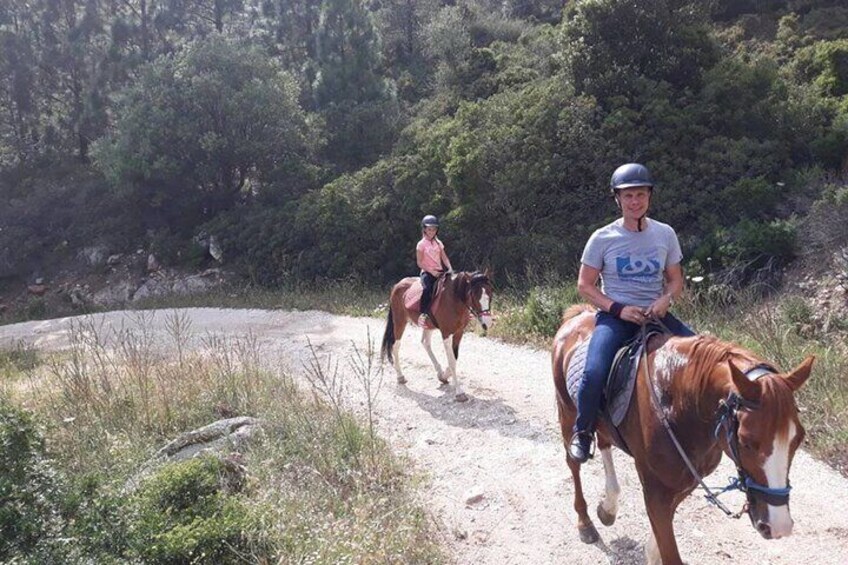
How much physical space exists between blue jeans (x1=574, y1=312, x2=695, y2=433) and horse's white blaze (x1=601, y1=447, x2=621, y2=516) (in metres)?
0.60

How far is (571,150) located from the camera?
603 inches

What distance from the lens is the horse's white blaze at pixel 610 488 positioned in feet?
12.7

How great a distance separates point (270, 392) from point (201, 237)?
17.8 meters

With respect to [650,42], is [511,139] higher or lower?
lower

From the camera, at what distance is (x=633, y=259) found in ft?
12.1

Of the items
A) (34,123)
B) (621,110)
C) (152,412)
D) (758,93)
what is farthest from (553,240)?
(34,123)

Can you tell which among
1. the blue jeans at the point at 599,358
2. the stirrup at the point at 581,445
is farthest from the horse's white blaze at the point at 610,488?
the blue jeans at the point at 599,358

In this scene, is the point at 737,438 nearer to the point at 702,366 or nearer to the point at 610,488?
the point at 702,366

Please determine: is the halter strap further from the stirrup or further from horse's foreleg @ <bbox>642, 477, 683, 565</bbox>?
the stirrup

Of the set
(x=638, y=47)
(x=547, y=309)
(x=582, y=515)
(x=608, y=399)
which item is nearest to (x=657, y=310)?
(x=608, y=399)

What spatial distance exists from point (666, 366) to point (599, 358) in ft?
1.49

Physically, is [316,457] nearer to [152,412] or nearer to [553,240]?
[152,412]

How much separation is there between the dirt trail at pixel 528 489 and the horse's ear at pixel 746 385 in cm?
199

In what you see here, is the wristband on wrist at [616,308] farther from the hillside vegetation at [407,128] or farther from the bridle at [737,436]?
the hillside vegetation at [407,128]
